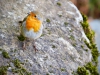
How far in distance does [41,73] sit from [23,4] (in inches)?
56.6

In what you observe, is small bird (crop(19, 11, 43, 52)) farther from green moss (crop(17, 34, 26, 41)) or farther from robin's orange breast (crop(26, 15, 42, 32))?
green moss (crop(17, 34, 26, 41))

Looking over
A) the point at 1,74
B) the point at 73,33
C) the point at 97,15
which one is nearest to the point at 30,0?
the point at 73,33

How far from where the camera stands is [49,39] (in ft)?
15.3

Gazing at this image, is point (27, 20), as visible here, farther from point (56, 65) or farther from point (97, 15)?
point (97, 15)

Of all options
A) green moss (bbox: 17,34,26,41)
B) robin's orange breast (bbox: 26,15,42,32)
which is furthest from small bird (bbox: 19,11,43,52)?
green moss (bbox: 17,34,26,41)

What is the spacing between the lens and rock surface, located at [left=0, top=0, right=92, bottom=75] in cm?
424

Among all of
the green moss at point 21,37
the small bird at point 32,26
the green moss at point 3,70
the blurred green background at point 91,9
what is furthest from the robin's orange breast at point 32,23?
the blurred green background at point 91,9

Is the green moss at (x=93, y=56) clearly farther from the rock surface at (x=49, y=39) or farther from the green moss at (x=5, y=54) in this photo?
the green moss at (x=5, y=54)

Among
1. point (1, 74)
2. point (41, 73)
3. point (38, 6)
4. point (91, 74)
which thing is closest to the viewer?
point (1, 74)

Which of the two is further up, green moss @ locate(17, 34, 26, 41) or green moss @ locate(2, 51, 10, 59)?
green moss @ locate(17, 34, 26, 41)

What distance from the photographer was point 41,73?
4.15 m

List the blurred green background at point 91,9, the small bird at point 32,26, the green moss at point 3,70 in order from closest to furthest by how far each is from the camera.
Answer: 1. the green moss at point 3,70
2. the small bird at point 32,26
3. the blurred green background at point 91,9

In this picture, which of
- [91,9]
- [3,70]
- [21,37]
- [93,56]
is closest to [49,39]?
[21,37]

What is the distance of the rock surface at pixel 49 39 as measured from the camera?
4242mm
